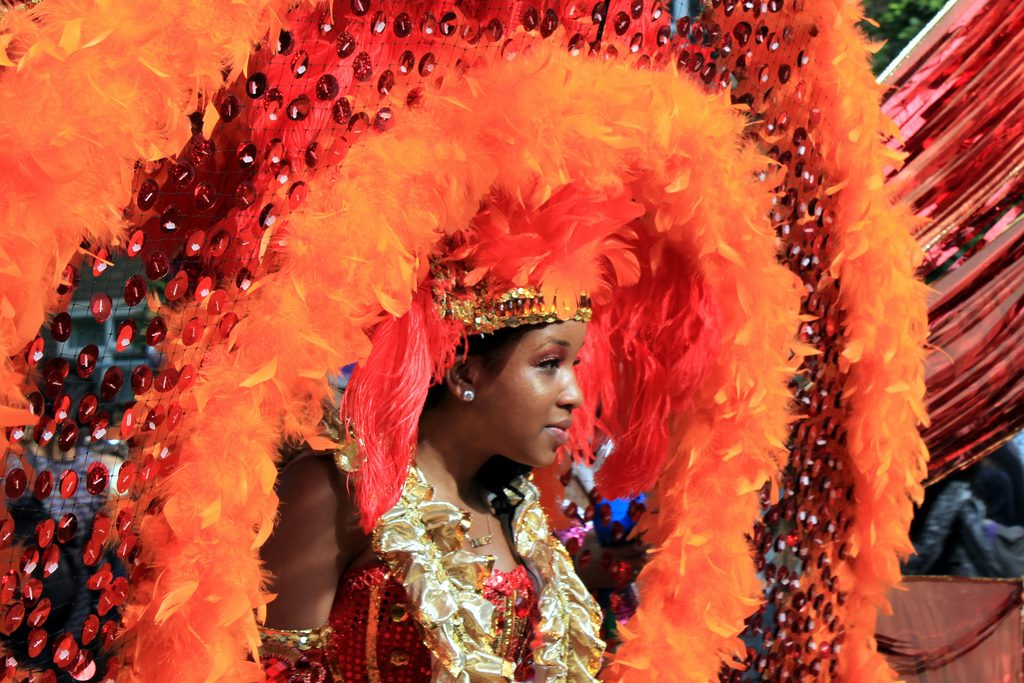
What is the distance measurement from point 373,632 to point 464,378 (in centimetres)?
38

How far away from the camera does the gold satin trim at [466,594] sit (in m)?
1.51

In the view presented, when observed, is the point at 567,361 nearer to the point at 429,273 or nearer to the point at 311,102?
the point at 429,273

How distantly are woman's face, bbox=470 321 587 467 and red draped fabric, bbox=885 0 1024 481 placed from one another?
1.27 metres

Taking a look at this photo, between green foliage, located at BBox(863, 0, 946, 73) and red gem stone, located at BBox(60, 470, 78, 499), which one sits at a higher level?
green foliage, located at BBox(863, 0, 946, 73)

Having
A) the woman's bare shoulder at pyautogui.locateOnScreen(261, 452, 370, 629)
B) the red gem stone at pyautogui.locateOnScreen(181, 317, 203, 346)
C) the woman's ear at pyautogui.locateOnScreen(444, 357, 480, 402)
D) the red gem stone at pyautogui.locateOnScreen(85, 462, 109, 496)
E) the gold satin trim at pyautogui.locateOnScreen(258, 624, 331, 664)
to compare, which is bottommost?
the gold satin trim at pyautogui.locateOnScreen(258, 624, 331, 664)

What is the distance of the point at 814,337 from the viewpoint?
2135 millimetres

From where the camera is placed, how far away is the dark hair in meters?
1.62

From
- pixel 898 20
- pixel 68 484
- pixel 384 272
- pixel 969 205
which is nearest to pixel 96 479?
pixel 68 484

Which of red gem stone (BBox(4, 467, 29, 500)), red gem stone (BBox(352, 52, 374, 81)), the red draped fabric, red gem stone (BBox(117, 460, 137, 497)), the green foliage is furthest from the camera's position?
the green foliage

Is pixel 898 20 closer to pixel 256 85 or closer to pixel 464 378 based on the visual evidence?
pixel 464 378

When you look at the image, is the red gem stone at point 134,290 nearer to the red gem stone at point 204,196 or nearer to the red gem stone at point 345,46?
the red gem stone at point 204,196

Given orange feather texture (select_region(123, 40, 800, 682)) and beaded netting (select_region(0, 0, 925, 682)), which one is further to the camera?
orange feather texture (select_region(123, 40, 800, 682))

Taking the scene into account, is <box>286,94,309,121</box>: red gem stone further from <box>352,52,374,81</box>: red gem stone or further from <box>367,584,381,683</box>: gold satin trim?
<box>367,584,381,683</box>: gold satin trim

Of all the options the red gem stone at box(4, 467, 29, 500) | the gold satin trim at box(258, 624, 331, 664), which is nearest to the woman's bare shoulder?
the gold satin trim at box(258, 624, 331, 664)
